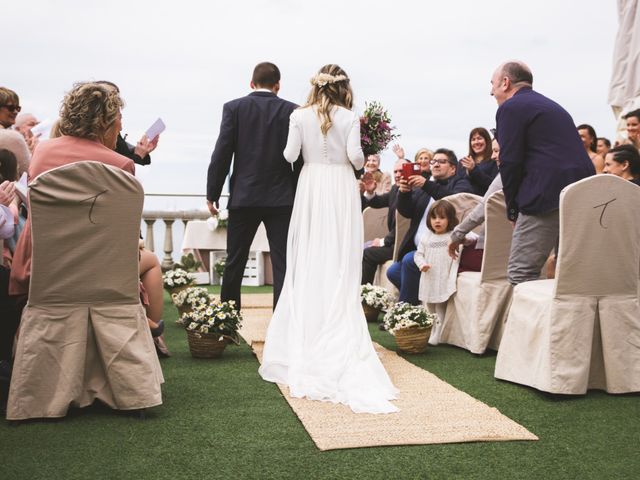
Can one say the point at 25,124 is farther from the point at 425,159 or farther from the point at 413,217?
the point at 425,159

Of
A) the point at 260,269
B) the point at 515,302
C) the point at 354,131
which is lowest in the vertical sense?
the point at 260,269

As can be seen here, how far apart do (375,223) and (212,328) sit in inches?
154

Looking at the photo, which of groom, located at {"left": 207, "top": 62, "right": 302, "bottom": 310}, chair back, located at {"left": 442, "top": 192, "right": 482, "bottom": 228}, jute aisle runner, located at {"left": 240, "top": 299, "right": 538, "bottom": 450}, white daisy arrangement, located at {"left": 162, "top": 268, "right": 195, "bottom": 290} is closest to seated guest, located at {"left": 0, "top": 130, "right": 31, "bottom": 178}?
groom, located at {"left": 207, "top": 62, "right": 302, "bottom": 310}

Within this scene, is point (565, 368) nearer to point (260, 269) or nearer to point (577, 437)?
point (577, 437)

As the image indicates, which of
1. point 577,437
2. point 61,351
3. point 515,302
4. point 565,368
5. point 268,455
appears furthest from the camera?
point 515,302

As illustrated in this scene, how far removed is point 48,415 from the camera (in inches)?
134

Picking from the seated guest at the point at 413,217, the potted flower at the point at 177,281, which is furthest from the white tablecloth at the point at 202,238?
the seated guest at the point at 413,217

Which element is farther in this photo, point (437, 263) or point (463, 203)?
point (463, 203)

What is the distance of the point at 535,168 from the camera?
453cm

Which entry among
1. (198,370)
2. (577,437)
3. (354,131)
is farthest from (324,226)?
(577,437)

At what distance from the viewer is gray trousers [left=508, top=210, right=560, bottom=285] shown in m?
4.47

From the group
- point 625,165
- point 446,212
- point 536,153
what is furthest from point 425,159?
point 536,153

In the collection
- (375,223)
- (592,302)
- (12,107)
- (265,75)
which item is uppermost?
(265,75)

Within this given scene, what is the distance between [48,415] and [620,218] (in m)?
3.07
